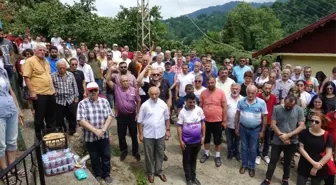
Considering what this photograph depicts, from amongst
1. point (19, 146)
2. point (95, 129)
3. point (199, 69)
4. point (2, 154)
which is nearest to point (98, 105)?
point (95, 129)

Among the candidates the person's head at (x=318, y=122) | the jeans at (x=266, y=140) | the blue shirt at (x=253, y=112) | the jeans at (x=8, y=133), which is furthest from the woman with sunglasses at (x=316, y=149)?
the jeans at (x=8, y=133)

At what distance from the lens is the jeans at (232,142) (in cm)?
616

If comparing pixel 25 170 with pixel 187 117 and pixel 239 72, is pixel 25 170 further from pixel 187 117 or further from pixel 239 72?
pixel 239 72

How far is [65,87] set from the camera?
557cm

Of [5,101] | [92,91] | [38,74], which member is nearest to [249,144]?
[92,91]

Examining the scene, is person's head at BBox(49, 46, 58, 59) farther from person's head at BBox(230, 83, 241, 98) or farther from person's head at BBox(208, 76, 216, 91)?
person's head at BBox(230, 83, 241, 98)

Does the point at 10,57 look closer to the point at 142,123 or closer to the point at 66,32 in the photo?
the point at 142,123

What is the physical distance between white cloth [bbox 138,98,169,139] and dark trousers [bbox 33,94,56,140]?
175cm

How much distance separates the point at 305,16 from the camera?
6606 cm

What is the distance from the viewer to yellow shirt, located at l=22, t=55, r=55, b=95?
15.7 feet

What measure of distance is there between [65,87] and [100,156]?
1.67 metres

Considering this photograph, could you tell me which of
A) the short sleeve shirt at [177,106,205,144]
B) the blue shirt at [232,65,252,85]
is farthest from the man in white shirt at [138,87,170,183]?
the blue shirt at [232,65,252,85]

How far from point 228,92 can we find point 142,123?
2345mm

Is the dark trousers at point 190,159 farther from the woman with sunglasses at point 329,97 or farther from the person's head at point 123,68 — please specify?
the woman with sunglasses at point 329,97
